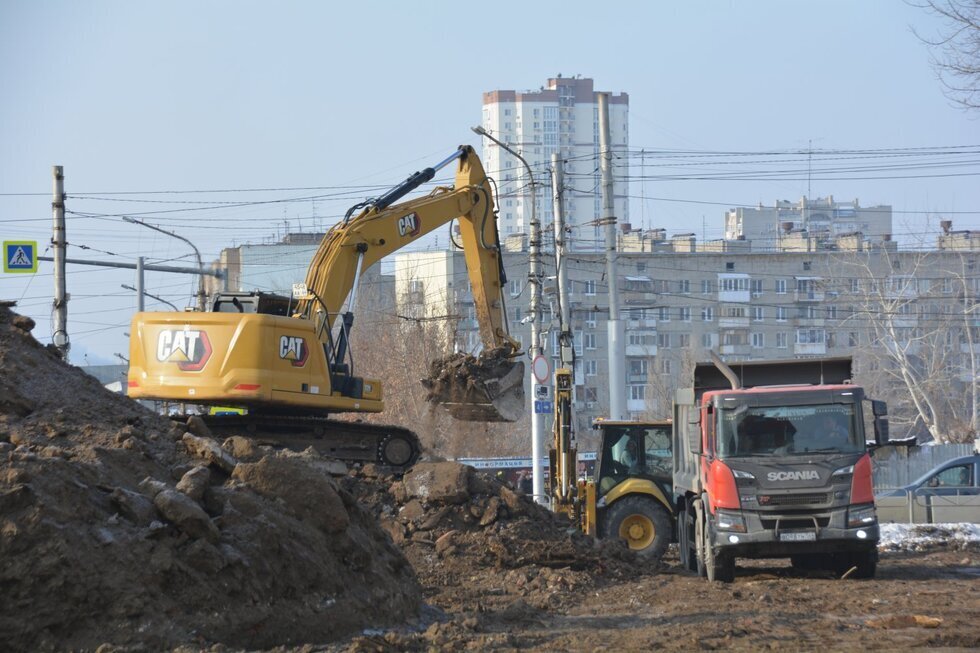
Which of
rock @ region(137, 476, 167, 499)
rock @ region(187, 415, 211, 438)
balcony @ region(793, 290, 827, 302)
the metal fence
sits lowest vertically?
the metal fence

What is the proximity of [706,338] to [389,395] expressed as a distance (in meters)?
30.5

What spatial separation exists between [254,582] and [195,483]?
102cm

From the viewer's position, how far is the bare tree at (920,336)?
165ft

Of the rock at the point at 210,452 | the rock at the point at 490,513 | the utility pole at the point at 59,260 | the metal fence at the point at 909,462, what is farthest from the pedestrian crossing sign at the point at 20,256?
the metal fence at the point at 909,462

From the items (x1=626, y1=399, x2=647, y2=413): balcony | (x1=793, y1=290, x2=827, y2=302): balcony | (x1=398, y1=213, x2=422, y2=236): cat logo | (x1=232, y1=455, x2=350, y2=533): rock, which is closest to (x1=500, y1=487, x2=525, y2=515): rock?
(x1=398, y1=213, x2=422, y2=236): cat logo

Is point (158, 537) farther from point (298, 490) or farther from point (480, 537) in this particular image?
point (480, 537)

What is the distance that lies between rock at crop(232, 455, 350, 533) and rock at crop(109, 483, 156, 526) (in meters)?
1.32

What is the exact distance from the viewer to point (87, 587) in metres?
8.26

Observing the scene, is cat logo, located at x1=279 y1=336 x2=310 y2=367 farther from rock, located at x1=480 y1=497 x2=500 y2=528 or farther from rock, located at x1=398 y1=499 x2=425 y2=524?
rock, located at x1=480 y1=497 x2=500 y2=528

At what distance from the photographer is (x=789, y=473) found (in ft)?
46.5

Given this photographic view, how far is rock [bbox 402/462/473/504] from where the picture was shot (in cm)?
1639

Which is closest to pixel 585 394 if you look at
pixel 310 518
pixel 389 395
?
pixel 389 395

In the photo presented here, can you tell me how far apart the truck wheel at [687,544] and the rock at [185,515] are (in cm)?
906

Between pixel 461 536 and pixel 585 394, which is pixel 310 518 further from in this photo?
pixel 585 394
